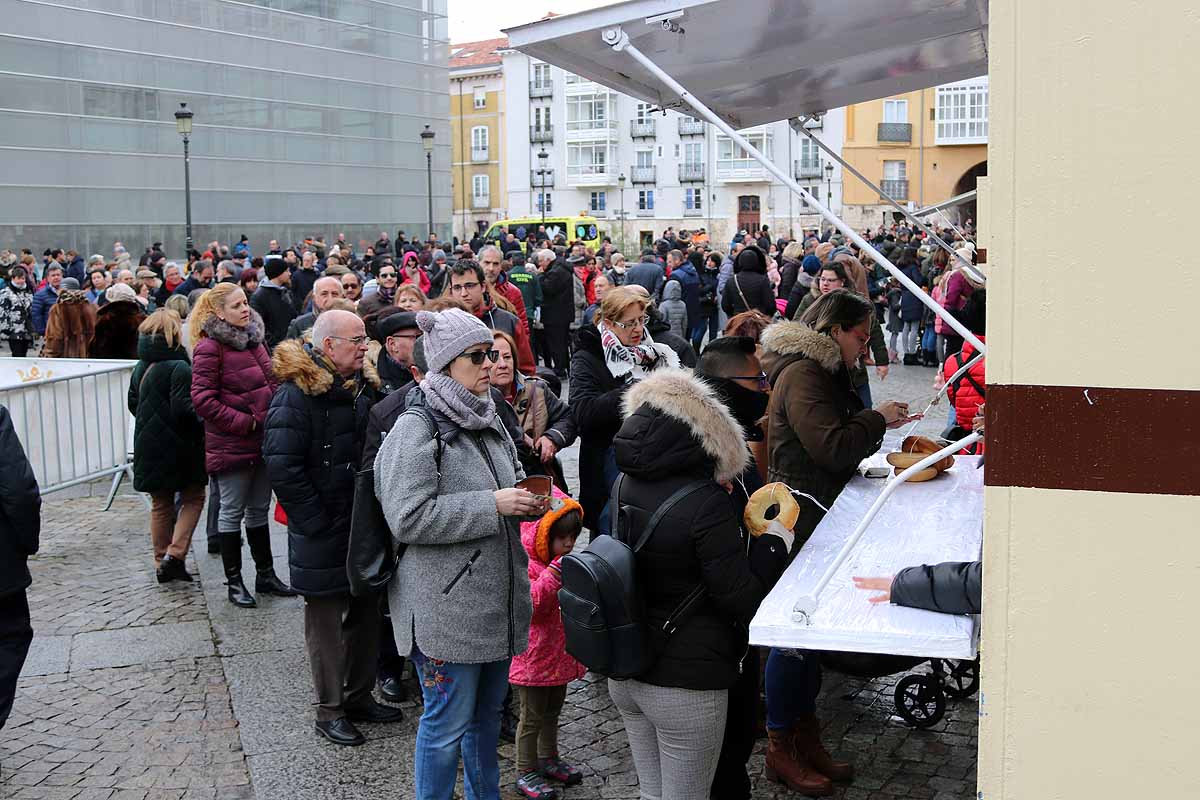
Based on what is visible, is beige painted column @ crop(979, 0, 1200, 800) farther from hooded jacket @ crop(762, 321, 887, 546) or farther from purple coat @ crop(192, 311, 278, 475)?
purple coat @ crop(192, 311, 278, 475)

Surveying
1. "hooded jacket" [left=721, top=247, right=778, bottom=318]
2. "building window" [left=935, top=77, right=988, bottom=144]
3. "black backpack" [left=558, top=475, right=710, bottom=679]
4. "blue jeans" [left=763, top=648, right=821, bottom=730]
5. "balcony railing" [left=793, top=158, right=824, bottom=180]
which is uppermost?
"building window" [left=935, top=77, right=988, bottom=144]

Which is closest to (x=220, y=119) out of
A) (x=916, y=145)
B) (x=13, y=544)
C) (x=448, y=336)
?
(x=916, y=145)

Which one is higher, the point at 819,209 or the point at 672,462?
the point at 819,209

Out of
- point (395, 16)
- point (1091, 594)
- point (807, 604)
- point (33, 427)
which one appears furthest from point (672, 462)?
point (395, 16)

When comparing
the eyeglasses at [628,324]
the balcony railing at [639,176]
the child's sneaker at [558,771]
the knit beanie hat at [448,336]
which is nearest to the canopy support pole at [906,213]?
the eyeglasses at [628,324]

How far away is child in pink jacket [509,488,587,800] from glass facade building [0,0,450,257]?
35.8 metres

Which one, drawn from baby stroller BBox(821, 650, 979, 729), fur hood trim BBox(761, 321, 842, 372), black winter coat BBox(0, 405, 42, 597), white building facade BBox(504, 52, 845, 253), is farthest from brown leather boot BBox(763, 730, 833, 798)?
white building facade BBox(504, 52, 845, 253)

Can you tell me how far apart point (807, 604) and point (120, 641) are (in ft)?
15.6

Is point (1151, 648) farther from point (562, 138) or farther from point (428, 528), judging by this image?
point (562, 138)

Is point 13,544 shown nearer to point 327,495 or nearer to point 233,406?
point 327,495

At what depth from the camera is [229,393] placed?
691cm

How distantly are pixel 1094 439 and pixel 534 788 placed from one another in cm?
320

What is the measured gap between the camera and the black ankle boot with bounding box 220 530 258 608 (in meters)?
7.10

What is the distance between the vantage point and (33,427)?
9320 mm
